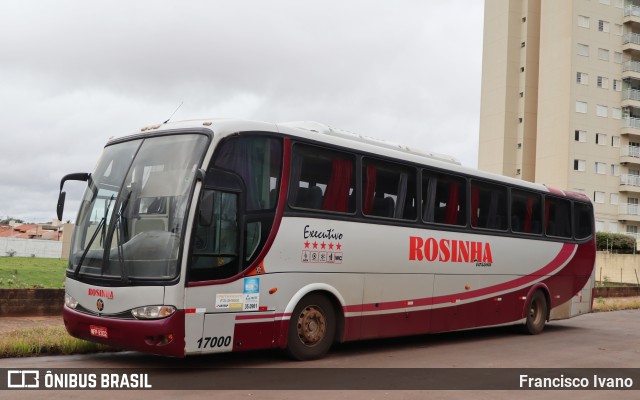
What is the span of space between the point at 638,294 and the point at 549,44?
35.9m

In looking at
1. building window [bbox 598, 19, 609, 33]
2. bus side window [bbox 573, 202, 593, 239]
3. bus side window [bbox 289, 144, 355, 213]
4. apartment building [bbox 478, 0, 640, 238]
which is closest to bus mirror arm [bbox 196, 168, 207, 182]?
bus side window [bbox 289, 144, 355, 213]

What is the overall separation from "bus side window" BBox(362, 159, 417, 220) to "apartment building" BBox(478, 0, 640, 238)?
175ft

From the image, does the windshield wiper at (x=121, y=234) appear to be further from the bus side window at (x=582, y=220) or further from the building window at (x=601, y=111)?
the building window at (x=601, y=111)

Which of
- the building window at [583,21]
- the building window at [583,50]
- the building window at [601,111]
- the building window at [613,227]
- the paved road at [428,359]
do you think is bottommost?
the paved road at [428,359]

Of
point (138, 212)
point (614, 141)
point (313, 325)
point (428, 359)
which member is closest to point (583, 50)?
point (614, 141)

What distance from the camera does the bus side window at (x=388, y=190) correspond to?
12.2 metres

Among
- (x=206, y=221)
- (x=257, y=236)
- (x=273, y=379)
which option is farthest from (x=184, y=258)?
(x=273, y=379)

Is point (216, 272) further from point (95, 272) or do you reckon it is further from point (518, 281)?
point (518, 281)

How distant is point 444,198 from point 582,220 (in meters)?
6.59

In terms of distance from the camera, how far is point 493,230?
15.4 metres

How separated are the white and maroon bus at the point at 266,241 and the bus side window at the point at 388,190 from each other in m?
0.03

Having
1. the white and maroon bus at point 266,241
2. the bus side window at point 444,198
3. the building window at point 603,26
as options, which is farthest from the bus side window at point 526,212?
the building window at point 603,26

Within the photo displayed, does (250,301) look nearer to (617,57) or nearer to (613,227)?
(613,227)

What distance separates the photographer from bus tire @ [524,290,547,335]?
1702cm
